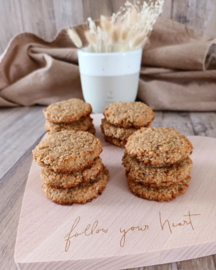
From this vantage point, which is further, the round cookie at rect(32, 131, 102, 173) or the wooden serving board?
the round cookie at rect(32, 131, 102, 173)

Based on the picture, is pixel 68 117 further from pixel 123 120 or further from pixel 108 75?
pixel 108 75

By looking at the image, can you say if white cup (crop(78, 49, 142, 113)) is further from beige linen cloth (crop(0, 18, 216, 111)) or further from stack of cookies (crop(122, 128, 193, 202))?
stack of cookies (crop(122, 128, 193, 202))

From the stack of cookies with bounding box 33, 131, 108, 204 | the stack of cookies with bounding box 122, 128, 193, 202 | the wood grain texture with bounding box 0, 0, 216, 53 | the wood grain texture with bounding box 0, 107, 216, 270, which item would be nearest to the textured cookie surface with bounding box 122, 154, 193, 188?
the stack of cookies with bounding box 122, 128, 193, 202

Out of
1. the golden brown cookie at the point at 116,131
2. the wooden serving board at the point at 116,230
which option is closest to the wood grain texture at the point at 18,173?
the wooden serving board at the point at 116,230

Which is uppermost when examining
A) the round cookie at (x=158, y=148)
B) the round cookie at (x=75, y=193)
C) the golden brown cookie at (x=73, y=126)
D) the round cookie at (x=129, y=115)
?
the round cookie at (x=158, y=148)

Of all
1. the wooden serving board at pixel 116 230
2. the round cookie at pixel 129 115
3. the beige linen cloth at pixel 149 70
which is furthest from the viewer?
the beige linen cloth at pixel 149 70

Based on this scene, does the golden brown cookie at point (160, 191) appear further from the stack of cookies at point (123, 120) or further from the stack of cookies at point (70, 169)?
the stack of cookies at point (123, 120)

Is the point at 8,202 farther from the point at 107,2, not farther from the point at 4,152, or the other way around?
the point at 107,2
